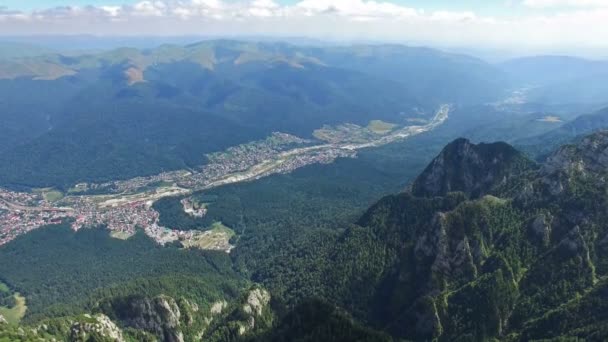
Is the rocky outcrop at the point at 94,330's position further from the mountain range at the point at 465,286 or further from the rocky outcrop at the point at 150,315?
the rocky outcrop at the point at 150,315

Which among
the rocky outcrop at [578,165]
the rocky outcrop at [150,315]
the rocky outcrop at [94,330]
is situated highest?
the rocky outcrop at [578,165]

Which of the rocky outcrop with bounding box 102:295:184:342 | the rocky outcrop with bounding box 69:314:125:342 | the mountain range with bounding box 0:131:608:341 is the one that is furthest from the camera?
the rocky outcrop with bounding box 102:295:184:342

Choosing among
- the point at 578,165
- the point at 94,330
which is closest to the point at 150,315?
the point at 94,330

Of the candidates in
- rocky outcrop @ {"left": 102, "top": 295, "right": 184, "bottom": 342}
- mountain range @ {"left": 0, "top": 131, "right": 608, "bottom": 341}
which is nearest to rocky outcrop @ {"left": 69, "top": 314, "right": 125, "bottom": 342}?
mountain range @ {"left": 0, "top": 131, "right": 608, "bottom": 341}

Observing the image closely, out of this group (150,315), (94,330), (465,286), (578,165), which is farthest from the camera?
(578,165)

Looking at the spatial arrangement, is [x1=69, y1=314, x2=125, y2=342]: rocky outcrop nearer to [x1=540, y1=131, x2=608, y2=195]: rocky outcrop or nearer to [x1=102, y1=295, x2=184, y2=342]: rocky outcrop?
[x1=102, y1=295, x2=184, y2=342]: rocky outcrop

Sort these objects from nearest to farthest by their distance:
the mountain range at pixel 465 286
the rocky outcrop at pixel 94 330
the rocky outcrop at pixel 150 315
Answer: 1. the rocky outcrop at pixel 94 330
2. the mountain range at pixel 465 286
3. the rocky outcrop at pixel 150 315

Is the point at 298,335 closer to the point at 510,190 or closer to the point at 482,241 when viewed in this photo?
the point at 482,241

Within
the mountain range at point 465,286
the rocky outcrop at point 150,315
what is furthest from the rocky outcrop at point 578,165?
the rocky outcrop at point 150,315

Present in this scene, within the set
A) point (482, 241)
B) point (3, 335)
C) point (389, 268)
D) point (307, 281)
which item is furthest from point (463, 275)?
point (3, 335)

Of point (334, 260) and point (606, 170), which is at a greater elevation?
point (606, 170)

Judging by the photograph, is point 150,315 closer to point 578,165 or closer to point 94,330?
point 94,330
